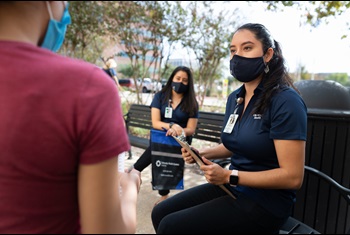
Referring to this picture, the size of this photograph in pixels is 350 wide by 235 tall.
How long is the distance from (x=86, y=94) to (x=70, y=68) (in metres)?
0.09

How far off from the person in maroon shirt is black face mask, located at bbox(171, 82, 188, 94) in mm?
3042

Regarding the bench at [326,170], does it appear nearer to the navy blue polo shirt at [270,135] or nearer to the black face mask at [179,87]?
the navy blue polo shirt at [270,135]

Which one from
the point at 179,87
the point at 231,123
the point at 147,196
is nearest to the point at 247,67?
the point at 231,123

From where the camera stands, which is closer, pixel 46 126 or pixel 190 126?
pixel 46 126

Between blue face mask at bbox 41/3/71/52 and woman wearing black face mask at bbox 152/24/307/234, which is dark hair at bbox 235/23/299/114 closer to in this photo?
woman wearing black face mask at bbox 152/24/307/234

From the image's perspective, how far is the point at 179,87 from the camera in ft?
12.7

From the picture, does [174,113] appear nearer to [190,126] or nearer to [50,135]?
[190,126]

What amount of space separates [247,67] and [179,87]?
2.01m

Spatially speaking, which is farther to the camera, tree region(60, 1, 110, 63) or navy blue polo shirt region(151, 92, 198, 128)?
tree region(60, 1, 110, 63)

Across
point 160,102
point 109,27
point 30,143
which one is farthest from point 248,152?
point 109,27

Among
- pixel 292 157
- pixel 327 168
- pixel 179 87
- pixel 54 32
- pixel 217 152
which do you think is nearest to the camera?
pixel 54 32

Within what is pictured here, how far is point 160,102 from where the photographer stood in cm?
402

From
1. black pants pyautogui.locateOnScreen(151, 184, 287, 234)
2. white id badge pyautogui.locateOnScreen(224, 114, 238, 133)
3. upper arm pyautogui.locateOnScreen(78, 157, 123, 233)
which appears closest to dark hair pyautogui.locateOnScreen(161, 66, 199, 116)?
white id badge pyautogui.locateOnScreen(224, 114, 238, 133)

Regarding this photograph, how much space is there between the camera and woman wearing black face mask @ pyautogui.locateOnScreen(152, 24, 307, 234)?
1.60 meters
